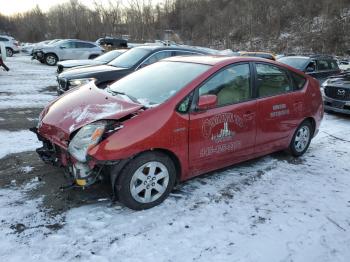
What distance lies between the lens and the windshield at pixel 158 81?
427 cm

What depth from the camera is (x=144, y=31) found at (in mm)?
56875

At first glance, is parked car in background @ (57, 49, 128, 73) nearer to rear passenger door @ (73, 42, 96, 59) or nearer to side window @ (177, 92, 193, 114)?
side window @ (177, 92, 193, 114)

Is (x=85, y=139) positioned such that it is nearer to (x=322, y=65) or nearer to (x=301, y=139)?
(x=301, y=139)

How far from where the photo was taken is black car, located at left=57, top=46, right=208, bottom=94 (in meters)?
8.27

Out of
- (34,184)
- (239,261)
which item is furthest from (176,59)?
(239,261)

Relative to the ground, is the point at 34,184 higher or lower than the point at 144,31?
lower

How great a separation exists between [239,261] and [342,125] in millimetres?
6270

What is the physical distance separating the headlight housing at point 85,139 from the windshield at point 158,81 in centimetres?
65

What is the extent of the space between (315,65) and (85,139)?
390 inches

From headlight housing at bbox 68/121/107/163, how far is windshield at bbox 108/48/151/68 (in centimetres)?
523

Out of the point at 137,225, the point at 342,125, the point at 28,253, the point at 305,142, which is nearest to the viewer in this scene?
the point at 28,253

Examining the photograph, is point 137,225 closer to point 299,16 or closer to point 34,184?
point 34,184

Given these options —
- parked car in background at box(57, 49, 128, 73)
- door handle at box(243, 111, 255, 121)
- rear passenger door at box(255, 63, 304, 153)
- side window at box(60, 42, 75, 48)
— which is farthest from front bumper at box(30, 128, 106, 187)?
side window at box(60, 42, 75, 48)

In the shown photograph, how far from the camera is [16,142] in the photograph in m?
6.00
